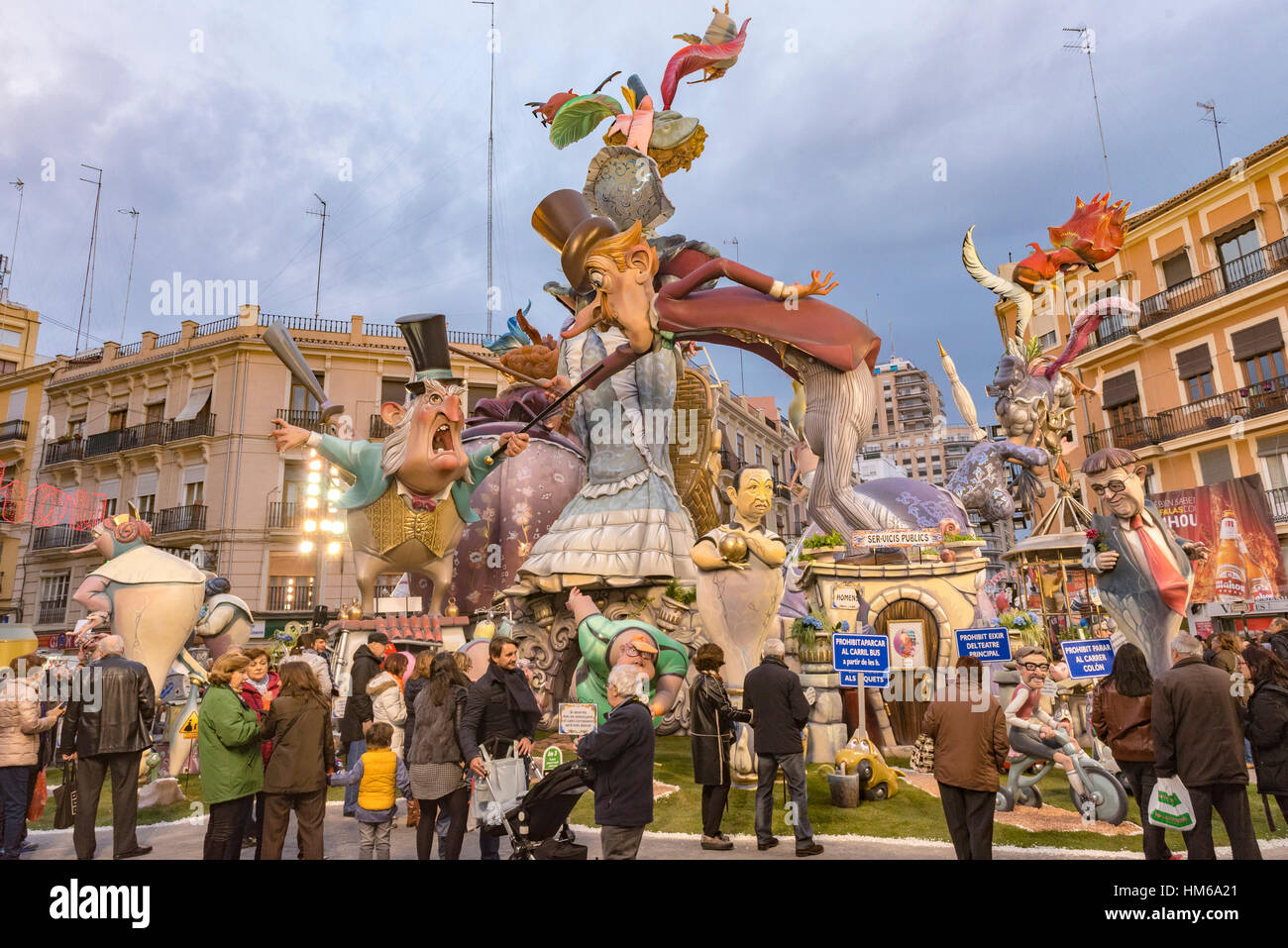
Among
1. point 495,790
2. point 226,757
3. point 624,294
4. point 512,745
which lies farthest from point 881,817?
point 624,294

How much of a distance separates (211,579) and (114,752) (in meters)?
5.33

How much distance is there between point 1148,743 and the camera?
4.58 m

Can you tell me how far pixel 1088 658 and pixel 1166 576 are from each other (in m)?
1.06

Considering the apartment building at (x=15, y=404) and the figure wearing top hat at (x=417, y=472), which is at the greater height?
the apartment building at (x=15, y=404)

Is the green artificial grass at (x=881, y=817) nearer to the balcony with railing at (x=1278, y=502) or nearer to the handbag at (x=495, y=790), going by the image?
the handbag at (x=495, y=790)

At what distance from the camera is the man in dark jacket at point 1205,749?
13.1 feet

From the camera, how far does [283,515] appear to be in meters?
23.1

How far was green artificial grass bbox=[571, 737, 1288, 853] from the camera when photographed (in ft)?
17.5

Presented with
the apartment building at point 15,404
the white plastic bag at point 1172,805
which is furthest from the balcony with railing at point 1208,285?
the apartment building at point 15,404

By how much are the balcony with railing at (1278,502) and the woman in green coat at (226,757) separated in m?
19.9

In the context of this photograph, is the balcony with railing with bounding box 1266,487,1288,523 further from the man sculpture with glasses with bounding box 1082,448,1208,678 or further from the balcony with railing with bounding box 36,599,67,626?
the balcony with railing with bounding box 36,599,67,626

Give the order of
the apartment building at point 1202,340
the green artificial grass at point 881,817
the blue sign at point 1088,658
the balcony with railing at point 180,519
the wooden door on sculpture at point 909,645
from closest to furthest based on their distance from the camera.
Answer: the green artificial grass at point 881,817 < the blue sign at point 1088,658 < the wooden door on sculpture at point 909,645 < the apartment building at point 1202,340 < the balcony with railing at point 180,519

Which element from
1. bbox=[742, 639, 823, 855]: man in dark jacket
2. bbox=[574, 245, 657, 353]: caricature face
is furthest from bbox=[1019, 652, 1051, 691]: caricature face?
bbox=[574, 245, 657, 353]: caricature face
